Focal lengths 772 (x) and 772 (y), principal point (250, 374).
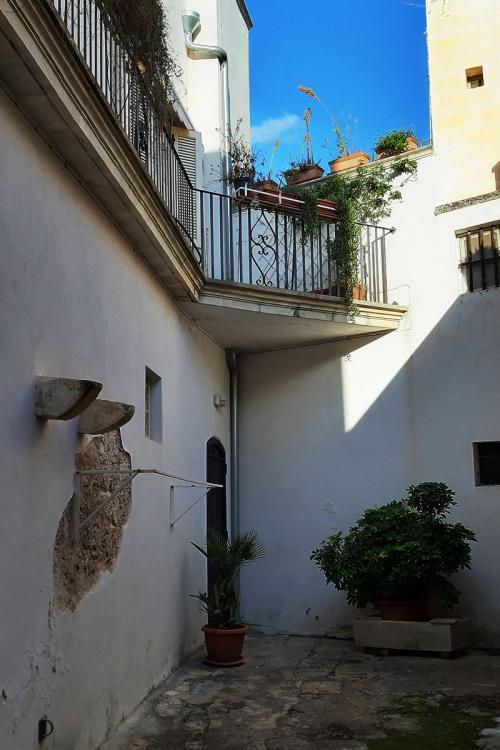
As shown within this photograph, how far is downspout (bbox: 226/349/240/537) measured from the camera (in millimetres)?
10898

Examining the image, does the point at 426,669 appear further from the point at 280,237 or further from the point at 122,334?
the point at 280,237

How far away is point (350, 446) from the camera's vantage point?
1034 cm

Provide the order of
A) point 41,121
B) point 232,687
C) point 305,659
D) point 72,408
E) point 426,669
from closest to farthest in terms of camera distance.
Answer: point 72,408 < point 41,121 < point 232,687 < point 426,669 < point 305,659

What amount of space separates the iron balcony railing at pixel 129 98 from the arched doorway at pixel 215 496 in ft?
9.44

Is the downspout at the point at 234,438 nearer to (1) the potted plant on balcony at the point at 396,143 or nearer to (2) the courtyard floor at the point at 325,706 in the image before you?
(2) the courtyard floor at the point at 325,706

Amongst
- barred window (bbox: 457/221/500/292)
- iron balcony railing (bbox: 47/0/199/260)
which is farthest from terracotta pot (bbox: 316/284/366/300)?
iron balcony railing (bbox: 47/0/199/260)

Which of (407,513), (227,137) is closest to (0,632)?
(407,513)

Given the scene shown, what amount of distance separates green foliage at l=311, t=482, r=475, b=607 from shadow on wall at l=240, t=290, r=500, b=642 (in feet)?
1.67

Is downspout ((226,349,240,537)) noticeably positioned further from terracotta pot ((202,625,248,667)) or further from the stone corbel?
the stone corbel

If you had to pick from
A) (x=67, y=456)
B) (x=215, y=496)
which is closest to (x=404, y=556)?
(x=215, y=496)

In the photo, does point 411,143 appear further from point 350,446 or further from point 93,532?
point 93,532

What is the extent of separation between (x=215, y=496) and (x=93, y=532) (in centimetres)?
481

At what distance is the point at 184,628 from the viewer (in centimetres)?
841

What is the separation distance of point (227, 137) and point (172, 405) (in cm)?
479
